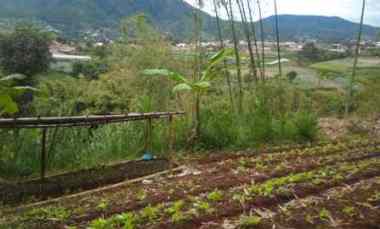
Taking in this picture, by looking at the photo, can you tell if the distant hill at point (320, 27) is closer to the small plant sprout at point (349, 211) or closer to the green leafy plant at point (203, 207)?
the small plant sprout at point (349, 211)

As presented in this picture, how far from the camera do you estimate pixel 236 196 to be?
128 inches

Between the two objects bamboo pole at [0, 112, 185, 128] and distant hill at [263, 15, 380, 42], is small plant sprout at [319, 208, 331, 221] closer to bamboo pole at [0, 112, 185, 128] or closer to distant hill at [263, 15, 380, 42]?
bamboo pole at [0, 112, 185, 128]

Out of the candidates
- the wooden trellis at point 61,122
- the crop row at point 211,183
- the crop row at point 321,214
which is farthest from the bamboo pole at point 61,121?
the crop row at point 321,214

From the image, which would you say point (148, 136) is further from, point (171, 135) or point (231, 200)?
point (231, 200)

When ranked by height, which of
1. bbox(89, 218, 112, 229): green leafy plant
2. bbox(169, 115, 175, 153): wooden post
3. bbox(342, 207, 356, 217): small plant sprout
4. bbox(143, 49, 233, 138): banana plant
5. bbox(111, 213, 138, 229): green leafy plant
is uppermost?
bbox(143, 49, 233, 138): banana plant

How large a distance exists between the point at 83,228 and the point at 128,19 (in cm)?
1189

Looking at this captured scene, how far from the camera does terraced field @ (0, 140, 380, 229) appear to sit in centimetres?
275

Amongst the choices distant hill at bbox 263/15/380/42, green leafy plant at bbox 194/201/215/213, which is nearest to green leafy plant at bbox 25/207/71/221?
green leafy plant at bbox 194/201/215/213

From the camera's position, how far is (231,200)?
3160 mm

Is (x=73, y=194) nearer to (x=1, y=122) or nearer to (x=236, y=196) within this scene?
(x=1, y=122)

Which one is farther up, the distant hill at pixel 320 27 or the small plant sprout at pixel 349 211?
the small plant sprout at pixel 349 211

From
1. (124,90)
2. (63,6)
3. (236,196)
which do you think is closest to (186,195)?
(236,196)

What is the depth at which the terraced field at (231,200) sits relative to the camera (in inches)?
108

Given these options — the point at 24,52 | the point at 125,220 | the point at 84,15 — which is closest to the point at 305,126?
the point at 125,220
